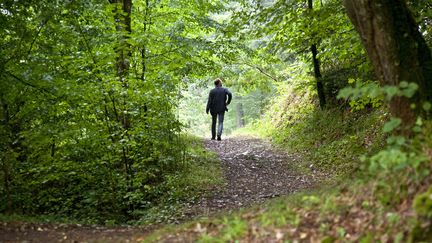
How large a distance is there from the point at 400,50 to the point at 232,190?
5103 millimetres

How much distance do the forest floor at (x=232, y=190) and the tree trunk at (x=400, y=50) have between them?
3238 mm

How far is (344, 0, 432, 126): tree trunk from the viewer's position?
4.47 m

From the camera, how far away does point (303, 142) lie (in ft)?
40.5

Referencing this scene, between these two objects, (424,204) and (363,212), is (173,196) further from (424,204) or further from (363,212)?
(424,204)

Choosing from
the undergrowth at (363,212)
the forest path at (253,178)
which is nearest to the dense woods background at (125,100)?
the undergrowth at (363,212)

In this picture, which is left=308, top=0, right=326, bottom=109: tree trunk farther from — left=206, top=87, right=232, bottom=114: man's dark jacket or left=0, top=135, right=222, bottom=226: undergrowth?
left=0, top=135, right=222, bottom=226: undergrowth

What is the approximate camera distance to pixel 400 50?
4.50 m

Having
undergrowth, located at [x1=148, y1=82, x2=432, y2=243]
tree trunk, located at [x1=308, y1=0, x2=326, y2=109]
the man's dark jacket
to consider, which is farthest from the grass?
the man's dark jacket

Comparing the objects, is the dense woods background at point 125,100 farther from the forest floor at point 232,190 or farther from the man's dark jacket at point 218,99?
the man's dark jacket at point 218,99

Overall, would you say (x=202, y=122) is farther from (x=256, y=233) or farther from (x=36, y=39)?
(x=256, y=233)

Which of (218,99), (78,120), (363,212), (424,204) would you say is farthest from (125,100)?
(218,99)

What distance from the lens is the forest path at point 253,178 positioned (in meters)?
7.69

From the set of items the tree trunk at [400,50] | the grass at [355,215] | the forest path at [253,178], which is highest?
the tree trunk at [400,50]

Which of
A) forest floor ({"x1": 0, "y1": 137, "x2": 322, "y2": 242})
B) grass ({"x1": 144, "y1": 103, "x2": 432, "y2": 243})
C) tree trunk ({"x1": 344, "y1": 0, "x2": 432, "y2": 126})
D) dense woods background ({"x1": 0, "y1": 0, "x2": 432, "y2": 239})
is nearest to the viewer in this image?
grass ({"x1": 144, "y1": 103, "x2": 432, "y2": 243})
